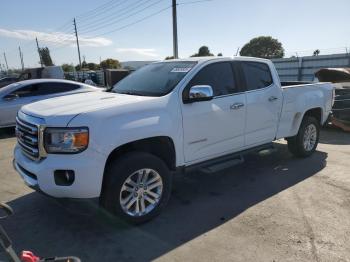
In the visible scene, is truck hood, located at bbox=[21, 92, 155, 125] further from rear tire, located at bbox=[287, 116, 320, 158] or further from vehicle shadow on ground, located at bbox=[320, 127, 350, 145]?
vehicle shadow on ground, located at bbox=[320, 127, 350, 145]

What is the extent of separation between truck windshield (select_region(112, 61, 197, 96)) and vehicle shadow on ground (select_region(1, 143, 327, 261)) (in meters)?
1.51

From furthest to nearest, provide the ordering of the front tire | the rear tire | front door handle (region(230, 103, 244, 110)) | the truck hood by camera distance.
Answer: the rear tire < front door handle (region(230, 103, 244, 110)) < the front tire < the truck hood

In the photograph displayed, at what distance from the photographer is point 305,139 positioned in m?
6.38

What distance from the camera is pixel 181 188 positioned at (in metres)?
5.06

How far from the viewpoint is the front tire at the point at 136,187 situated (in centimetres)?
356

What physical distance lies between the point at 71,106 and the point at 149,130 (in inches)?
35.9

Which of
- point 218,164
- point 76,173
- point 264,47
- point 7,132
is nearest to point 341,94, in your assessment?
point 218,164

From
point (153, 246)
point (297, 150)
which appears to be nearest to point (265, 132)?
point (297, 150)

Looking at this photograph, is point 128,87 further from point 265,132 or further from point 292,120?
point 292,120

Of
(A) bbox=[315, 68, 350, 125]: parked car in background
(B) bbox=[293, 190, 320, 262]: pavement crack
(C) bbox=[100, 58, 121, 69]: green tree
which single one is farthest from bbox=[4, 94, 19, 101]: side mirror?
(C) bbox=[100, 58, 121, 69]: green tree

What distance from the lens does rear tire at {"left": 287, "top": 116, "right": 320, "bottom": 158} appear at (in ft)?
A: 20.4

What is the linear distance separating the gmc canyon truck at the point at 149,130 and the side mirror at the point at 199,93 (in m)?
0.01

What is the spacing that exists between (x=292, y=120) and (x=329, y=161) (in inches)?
46.0

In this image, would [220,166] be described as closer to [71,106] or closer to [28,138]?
[71,106]
